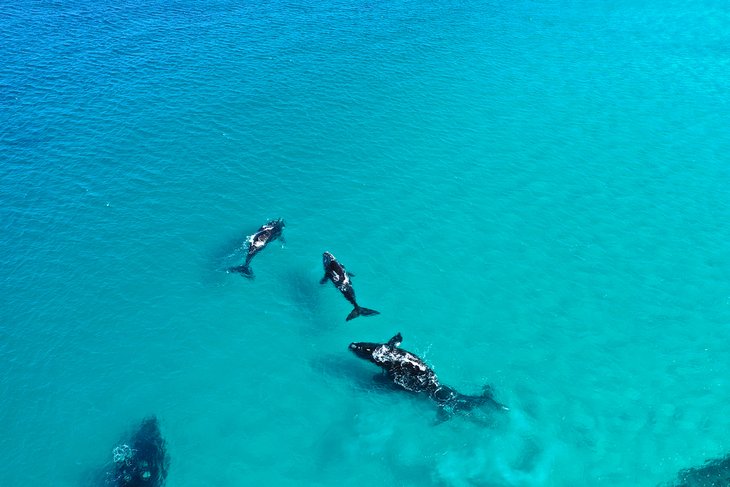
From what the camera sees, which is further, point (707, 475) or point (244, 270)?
point (244, 270)

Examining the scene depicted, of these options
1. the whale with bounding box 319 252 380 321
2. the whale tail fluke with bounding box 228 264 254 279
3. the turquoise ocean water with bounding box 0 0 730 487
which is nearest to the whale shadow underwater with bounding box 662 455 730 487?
the turquoise ocean water with bounding box 0 0 730 487

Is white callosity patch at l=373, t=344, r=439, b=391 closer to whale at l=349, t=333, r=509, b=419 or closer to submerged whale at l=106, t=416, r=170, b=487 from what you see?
whale at l=349, t=333, r=509, b=419

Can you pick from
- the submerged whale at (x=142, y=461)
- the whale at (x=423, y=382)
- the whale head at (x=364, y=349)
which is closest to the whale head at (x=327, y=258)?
the whale head at (x=364, y=349)

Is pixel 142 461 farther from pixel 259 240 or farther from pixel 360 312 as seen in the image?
pixel 259 240

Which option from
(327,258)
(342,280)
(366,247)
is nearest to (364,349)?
(342,280)

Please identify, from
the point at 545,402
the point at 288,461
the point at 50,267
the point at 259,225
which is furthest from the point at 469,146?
the point at 50,267

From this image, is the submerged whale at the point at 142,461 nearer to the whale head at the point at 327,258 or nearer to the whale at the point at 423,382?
the whale at the point at 423,382

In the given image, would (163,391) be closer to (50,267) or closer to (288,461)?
(288,461)
